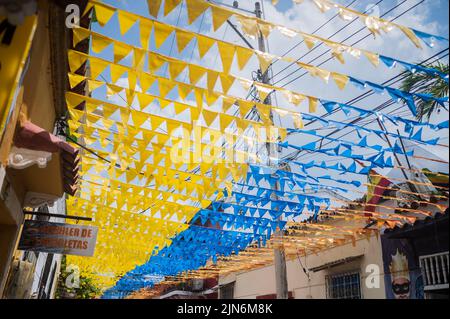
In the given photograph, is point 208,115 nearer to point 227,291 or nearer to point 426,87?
point 426,87

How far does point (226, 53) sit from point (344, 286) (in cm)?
964

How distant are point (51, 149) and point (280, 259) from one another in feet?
23.8

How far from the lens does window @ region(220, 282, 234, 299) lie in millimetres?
19750

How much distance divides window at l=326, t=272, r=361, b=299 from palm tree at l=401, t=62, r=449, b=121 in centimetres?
685

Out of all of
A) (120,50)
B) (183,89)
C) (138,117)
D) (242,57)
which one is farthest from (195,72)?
(138,117)

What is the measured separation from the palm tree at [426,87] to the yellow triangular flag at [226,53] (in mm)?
2865

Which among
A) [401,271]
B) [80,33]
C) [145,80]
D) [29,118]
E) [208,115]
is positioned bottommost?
[401,271]

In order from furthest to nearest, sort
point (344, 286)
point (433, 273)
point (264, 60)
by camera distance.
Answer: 1. point (344, 286)
2. point (433, 273)
3. point (264, 60)

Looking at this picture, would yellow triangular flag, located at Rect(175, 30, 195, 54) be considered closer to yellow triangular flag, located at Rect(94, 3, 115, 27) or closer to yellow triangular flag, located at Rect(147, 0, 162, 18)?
yellow triangular flag, located at Rect(147, 0, 162, 18)

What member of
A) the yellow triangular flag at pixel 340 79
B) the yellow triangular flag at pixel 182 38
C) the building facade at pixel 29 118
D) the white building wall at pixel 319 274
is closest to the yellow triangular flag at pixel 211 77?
the yellow triangular flag at pixel 182 38

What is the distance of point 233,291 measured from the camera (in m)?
19.5

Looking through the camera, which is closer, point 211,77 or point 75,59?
point 211,77

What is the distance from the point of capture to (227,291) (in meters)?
20.6
